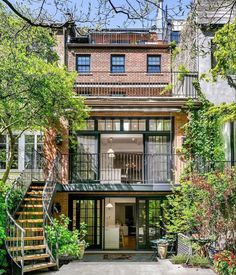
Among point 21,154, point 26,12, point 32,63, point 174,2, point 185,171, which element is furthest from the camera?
point 21,154

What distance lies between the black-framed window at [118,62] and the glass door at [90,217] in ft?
31.2

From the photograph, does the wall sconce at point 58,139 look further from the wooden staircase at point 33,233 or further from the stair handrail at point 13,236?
the stair handrail at point 13,236

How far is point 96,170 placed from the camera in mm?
18734

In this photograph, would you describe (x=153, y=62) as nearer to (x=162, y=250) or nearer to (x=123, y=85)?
(x=123, y=85)

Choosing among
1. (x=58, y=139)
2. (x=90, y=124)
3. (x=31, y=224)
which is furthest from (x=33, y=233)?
(x=90, y=124)

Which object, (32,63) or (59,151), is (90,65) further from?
(32,63)

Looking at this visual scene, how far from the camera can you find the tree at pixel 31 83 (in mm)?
11227

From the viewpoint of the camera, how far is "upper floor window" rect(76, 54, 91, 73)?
1022 inches

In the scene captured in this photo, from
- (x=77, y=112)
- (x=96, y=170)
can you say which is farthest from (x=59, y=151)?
(x=77, y=112)

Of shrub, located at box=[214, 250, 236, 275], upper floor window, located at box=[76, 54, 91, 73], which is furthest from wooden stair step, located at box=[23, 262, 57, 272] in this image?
upper floor window, located at box=[76, 54, 91, 73]

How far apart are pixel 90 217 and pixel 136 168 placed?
9.94ft

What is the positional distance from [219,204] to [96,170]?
20.9 feet

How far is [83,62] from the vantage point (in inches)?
1027

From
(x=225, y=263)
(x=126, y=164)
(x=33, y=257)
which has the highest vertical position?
(x=126, y=164)
